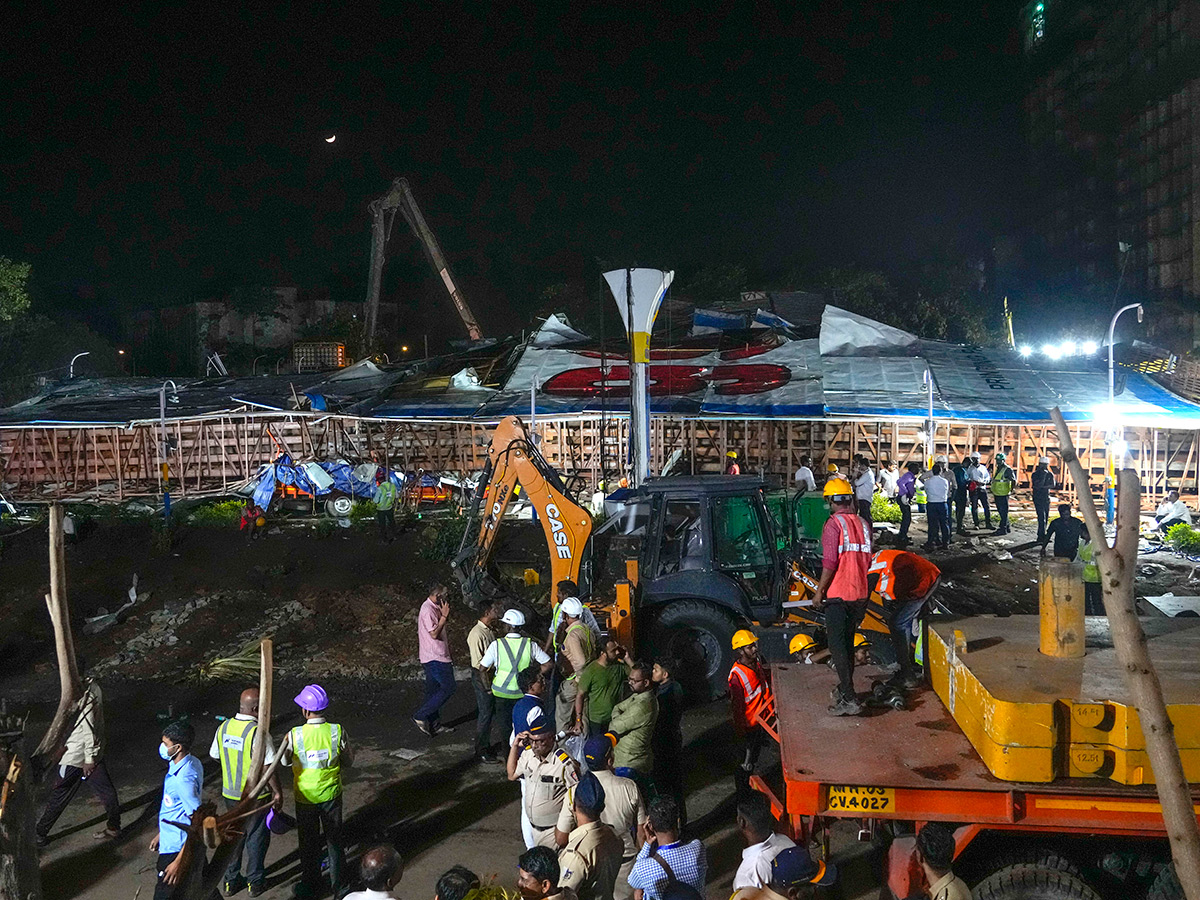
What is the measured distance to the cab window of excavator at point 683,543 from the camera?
10258mm

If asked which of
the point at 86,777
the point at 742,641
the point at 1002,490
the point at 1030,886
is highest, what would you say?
the point at 1002,490

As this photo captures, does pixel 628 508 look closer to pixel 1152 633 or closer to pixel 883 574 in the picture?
pixel 883 574

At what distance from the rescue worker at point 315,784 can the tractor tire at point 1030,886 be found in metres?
4.13

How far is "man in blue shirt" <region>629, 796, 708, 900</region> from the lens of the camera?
490cm

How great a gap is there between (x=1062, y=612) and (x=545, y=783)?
3.32 metres

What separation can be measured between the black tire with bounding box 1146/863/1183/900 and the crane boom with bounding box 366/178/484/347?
110 ft

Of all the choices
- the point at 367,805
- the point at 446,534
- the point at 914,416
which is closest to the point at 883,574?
the point at 367,805

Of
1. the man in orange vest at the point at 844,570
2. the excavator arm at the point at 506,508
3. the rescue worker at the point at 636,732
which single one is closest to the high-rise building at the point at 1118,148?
the excavator arm at the point at 506,508

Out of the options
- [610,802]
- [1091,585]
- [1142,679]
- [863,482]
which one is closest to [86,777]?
[610,802]

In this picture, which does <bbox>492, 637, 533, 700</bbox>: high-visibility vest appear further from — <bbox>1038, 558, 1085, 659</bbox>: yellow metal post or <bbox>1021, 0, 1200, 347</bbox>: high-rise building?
<bbox>1021, 0, 1200, 347</bbox>: high-rise building

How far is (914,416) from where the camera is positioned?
24.1 metres

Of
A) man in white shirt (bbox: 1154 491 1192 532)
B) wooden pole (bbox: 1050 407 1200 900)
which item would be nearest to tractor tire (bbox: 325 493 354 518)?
man in white shirt (bbox: 1154 491 1192 532)

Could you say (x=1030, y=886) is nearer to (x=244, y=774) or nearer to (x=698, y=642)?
(x=244, y=774)

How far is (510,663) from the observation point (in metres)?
8.80
